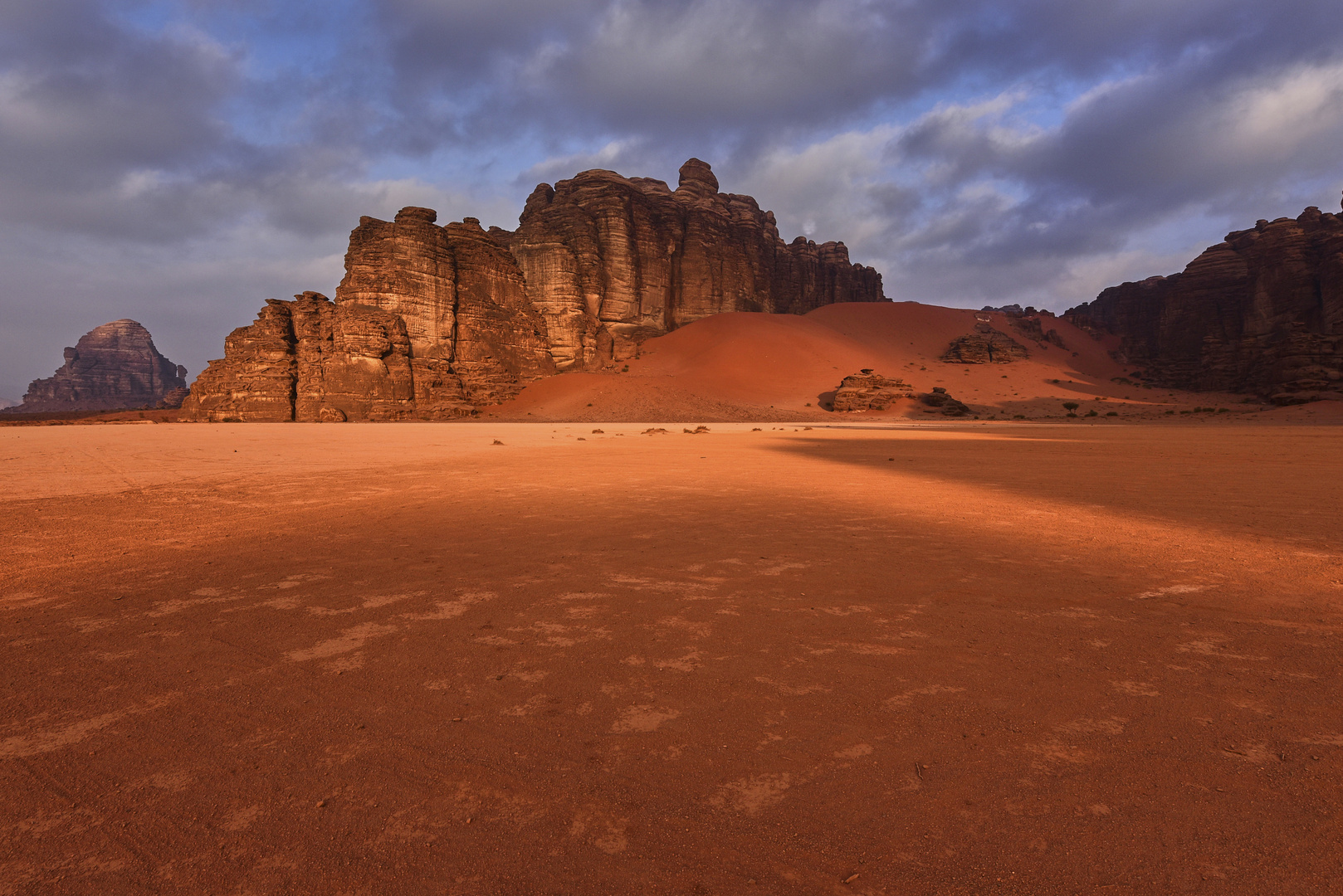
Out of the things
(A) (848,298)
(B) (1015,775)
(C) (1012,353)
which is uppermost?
(A) (848,298)

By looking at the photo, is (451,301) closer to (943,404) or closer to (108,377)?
(943,404)

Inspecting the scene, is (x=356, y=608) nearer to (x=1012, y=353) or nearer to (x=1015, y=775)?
→ (x=1015, y=775)

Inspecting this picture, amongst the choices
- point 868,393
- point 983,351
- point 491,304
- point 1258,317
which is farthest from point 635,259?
point 1258,317

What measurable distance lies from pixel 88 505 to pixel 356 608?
549cm

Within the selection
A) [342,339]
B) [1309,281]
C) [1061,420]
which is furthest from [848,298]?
[342,339]

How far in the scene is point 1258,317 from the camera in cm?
4719

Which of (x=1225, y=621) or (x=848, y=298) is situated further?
(x=848, y=298)

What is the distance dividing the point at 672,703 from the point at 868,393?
4185 centimetres

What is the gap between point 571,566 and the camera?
13.1 feet

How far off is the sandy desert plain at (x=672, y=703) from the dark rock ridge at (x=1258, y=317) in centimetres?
4552

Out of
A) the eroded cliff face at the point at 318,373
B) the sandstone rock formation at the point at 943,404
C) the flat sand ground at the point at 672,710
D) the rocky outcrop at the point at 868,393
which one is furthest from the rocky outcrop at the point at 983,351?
the flat sand ground at the point at 672,710

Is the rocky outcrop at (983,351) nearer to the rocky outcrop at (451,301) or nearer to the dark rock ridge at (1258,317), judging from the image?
the dark rock ridge at (1258,317)

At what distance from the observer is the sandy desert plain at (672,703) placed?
142 centimetres

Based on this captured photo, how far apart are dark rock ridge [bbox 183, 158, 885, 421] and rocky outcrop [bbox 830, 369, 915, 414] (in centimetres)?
2284
